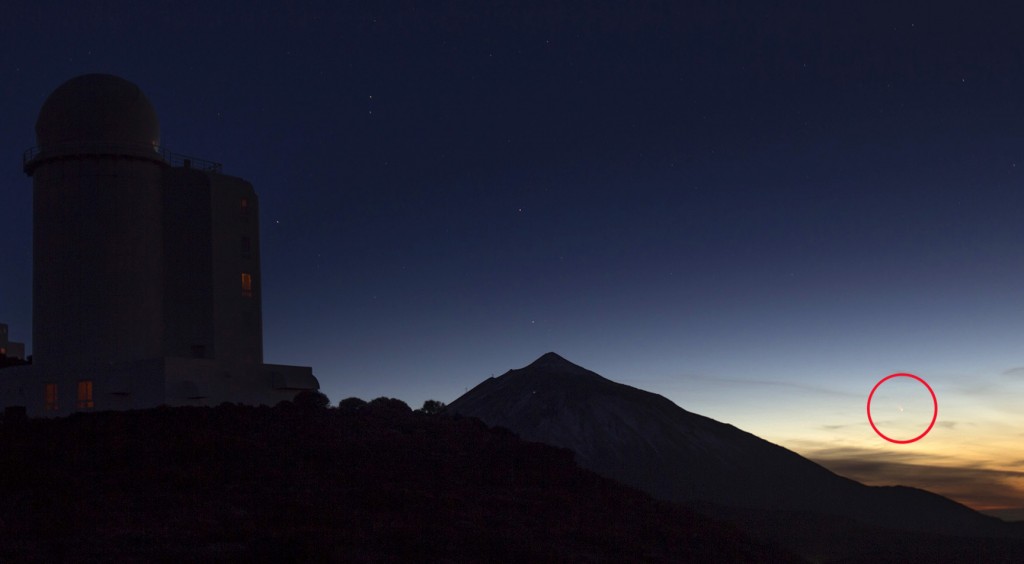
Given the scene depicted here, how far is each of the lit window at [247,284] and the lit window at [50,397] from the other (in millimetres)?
9687

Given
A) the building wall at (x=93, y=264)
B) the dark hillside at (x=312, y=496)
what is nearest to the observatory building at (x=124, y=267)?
the building wall at (x=93, y=264)

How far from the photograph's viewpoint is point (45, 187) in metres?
47.3

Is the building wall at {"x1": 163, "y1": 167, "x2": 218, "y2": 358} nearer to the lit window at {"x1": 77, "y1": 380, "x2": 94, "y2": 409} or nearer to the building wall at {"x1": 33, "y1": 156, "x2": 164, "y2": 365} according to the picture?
the building wall at {"x1": 33, "y1": 156, "x2": 164, "y2": 365}

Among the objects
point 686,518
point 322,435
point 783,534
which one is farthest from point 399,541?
point 783,534

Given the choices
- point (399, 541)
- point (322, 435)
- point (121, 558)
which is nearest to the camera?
point (121, 558)

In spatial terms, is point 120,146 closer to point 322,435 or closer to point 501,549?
point 322,435

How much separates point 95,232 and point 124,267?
2051mm

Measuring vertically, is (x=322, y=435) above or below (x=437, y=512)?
above

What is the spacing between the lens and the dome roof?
155ft

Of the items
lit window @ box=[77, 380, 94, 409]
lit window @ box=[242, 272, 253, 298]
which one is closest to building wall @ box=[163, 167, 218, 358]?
lit window @ box=[242, 272, 253, 298]

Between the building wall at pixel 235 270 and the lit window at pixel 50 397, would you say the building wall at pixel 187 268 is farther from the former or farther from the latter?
the lit window at pixel 50 397

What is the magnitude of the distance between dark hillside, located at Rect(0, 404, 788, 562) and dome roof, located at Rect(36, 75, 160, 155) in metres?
14.8

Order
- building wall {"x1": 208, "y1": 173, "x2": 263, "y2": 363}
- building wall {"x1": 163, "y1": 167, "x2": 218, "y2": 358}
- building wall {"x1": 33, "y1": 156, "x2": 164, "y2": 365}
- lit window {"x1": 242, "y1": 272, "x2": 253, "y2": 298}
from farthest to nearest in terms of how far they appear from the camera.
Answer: lit window {"x1": 242, "y1": 272, "x2": 253, "y2": 298} < building wall {"x1": 208, "y1": 173, "x2": 263, "y2": 363} < building wall {"x1": 163, "y1": 167, "x2": 218, "y2": 358} < building wall {"x1": 33, "y1": 156, "x2": 164, "y2": 365}

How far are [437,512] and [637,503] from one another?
11157 millimetres
